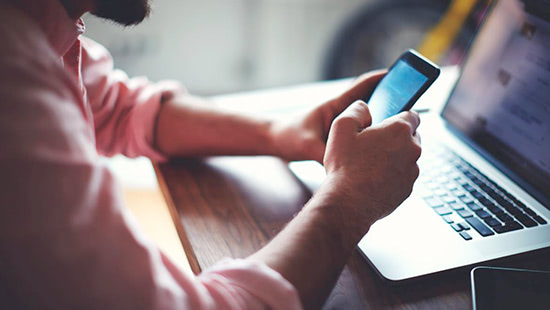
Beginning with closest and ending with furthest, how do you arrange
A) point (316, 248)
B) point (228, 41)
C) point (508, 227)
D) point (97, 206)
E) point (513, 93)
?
point (97, 206) → point (316, 248) → point (508, 227) → point (513, 93) → point (228, 41)

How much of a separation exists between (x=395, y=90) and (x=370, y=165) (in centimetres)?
17

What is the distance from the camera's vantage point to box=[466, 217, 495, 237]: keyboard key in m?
0.58

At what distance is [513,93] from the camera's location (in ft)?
2.34

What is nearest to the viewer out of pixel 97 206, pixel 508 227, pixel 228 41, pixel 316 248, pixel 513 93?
pixel 97 206

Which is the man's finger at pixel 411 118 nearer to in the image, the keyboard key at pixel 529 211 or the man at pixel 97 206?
the man at pixel 97 206

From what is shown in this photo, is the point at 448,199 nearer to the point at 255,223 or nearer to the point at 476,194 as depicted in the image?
the point at 476,194

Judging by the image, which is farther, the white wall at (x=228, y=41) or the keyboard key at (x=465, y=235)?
the white wall at (x=228, y=41)

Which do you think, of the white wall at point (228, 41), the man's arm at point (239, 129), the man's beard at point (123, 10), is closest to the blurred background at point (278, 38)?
the white wall at point (228, 41)

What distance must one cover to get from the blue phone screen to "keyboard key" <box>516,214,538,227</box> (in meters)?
0.21

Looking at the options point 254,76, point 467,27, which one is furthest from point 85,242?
point 467,27

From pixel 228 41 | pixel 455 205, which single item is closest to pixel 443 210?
pixel 455 205

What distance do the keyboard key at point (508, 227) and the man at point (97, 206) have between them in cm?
13

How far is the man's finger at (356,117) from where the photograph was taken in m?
0.59

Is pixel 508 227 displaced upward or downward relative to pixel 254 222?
upward
